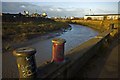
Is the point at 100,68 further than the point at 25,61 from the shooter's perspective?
Yes

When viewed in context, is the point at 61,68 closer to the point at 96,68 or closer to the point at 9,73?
the point at 96,68

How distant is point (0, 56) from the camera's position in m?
13.3

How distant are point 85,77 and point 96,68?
1136 mm

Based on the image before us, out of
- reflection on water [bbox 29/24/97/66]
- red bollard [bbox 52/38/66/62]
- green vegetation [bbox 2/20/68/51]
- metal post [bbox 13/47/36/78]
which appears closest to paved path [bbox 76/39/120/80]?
red bollard [bbox 52/38/66/62]

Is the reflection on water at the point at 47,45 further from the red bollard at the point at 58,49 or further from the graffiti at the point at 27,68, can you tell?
the graffiti at the point at 27,68

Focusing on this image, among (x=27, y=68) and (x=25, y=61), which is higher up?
(x=25, y=61)

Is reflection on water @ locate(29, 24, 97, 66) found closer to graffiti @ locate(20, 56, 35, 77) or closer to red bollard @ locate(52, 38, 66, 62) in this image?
red bollard @ locate(52, 38, 66, 62)

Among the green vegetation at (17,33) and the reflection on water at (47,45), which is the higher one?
the green vegetation at (17,33)

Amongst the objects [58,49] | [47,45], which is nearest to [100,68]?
[58,49]

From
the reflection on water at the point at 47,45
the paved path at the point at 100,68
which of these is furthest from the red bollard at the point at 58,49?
the reflection on water at the point at 47,45

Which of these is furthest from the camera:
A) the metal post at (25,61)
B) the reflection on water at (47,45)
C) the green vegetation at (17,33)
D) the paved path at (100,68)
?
the green vegetation at (17,33)

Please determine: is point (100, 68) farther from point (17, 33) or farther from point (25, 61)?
point (17, 33)

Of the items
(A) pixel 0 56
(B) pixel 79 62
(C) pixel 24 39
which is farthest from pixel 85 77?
(C) pixel 24 39

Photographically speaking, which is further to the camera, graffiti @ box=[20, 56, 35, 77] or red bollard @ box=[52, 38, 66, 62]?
red bollard @ box=[52, 38, 66, 62]
